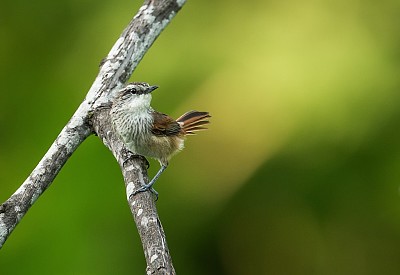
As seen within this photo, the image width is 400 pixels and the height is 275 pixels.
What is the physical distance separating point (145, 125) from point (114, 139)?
10.5 inches

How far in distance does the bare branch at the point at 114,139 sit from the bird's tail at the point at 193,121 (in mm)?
687

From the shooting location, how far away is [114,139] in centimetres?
447

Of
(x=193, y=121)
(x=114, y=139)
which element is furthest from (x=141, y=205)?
(x=193, y=121)

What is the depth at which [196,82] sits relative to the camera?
5801mm

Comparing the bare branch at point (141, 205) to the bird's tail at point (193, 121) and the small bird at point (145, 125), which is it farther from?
the bird's tail at point (193, 121)

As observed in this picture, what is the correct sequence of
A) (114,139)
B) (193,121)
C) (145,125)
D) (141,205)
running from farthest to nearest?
(193,121)
(145,125)
(114,139)
(141,205)

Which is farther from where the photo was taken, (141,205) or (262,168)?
(262,168)

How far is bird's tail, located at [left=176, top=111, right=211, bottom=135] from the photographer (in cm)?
507

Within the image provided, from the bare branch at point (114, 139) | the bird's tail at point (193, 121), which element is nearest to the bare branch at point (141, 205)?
the bare branch at point (114, 139)

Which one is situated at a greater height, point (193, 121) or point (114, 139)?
point (193, 121)

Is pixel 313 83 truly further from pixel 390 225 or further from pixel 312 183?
pixel 390 225

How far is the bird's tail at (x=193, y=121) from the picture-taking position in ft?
16.6

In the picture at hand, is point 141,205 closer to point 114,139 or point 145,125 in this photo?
point 114,139

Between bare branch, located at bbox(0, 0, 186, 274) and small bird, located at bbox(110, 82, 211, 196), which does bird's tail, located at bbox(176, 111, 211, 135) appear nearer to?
small bird, located at bbox(110, 82, 211, 196)
